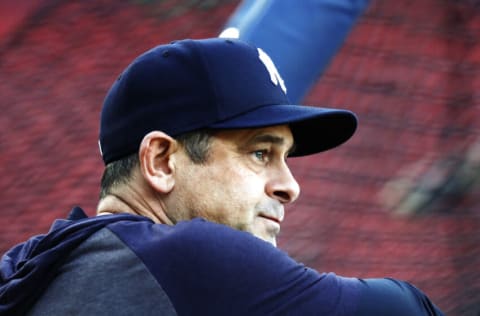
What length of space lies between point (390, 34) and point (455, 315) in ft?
3.26

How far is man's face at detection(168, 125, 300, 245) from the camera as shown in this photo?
191cm

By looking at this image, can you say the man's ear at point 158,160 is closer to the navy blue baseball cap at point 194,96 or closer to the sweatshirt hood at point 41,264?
the navy blue baseball cap at point 194,96

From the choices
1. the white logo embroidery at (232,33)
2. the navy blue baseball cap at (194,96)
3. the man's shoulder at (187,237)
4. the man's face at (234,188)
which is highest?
the navy blue baseball cap at (194,96)

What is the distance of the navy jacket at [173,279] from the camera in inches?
66.0

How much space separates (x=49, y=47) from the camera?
11.9ft

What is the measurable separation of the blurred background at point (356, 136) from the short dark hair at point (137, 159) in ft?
5.07

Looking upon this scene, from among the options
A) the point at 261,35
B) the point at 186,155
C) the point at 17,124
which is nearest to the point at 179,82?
the point at 186,155

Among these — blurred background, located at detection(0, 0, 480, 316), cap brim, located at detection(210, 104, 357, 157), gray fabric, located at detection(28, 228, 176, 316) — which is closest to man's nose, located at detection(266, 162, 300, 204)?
cap brim, located at detection(210, 104, 357, 157)

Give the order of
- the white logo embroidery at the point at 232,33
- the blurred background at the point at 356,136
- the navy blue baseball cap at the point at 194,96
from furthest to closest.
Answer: the blurred background at the point at 356,136
the white logo embroidery at the point at 232,33
the navy blue baseball cap at the point at 194,96

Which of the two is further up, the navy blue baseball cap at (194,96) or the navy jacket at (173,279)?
the navy blue baseball cap at (194,96)

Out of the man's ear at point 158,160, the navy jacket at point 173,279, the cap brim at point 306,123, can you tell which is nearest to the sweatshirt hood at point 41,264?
the navy jacket at point 173,279

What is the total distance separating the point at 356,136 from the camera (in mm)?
3709

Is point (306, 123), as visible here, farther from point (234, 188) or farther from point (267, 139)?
point (234, 188)

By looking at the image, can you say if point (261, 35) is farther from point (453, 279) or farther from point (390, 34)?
point (453, 279)
